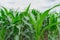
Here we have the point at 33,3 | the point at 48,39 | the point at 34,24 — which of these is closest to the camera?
the point at 34,24

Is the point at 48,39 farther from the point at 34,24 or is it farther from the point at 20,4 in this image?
the point at 20,4

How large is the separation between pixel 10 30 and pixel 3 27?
0.04 meters

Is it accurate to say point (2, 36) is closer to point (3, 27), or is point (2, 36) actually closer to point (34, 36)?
point (3, 27)

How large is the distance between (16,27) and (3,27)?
77 mm

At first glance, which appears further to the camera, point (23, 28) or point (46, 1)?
point (46, 1)

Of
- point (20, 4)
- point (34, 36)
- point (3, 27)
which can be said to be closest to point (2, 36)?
point (3, 27)

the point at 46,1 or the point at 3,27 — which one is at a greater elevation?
the point at 46,1

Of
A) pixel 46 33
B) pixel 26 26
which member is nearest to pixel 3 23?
pixel 26 26

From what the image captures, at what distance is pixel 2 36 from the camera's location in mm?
994

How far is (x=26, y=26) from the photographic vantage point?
Answer: 1.01m

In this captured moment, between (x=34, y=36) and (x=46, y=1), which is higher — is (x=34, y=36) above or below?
below

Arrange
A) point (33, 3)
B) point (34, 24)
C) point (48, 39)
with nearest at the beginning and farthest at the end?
point (34, 24), point (48, 39), point (33, 3)

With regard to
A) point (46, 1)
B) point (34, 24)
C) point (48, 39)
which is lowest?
point (48, 39)

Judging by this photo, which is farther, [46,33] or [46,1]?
[46,1]
